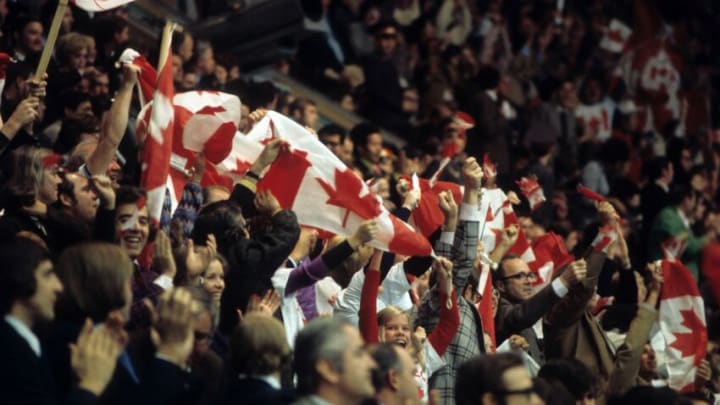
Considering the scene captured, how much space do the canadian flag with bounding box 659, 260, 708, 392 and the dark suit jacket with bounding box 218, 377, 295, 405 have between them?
4.97 meters

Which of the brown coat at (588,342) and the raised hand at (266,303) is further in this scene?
the brown coat at (588,342)

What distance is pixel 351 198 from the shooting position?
8742 millimetres

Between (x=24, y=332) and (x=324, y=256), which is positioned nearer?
(x=24, y=332)

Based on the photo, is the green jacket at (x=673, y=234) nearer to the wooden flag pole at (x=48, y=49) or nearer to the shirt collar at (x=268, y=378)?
the wooden flag pole at (x=48, y=49)

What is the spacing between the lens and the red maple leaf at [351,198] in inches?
343

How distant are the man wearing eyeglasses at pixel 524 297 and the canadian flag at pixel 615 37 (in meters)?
11.3

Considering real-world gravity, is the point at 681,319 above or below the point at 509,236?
below

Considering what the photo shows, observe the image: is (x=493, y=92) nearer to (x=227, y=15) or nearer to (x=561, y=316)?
(x=227, y=15)

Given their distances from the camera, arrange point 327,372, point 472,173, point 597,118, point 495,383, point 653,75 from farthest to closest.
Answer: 1. point 653,75
2. point 597,118
3. point 472,173
4. point 495,383
5. point 327,372

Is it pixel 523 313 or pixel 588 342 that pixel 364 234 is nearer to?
pixel 523 313

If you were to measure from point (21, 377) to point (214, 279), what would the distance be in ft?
5.47

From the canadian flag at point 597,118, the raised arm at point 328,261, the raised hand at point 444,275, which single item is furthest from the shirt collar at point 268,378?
the canadian flag at point 597,118

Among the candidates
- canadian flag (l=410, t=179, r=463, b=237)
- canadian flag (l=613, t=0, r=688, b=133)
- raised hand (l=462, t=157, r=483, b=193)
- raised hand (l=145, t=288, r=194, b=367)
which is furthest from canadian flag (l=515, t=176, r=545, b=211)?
canadian flag (l=613, t=0, r=688, b=133)

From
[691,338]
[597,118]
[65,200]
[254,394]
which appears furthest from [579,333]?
[597,118]
